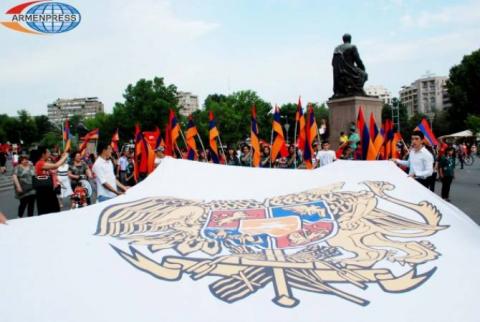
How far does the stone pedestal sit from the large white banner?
8685 mm

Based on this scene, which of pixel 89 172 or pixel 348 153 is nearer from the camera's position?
pixel 89 172

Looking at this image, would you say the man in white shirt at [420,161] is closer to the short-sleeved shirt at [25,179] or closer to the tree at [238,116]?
the short-sleeved shirt at [25,179]

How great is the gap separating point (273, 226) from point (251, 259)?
0.94 metres

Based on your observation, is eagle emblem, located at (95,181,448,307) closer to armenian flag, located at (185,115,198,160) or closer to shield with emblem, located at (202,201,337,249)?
shield with emblem, located at (202,201,337,249)

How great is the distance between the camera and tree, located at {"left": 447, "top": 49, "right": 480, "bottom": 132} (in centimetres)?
5950

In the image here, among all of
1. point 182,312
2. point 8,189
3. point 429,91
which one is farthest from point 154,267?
point 429,91

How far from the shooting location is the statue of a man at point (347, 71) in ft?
49.7

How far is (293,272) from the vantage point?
3773 millimetres

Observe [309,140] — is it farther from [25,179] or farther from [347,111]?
[25,179]

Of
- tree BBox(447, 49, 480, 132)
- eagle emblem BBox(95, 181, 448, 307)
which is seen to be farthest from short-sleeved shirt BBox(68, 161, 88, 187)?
tree BBox(447, 49, 480, 132)

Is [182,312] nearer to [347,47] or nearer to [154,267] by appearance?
[154,267]

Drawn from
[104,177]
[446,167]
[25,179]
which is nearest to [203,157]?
[25,179]

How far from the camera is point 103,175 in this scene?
695 centimetres

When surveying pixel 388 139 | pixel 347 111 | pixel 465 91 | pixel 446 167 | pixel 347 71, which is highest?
pixel 465 91
